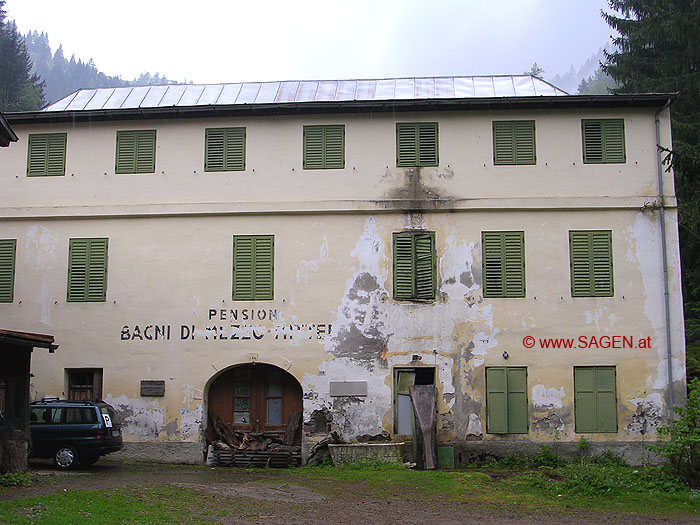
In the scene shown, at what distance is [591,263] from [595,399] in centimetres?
331

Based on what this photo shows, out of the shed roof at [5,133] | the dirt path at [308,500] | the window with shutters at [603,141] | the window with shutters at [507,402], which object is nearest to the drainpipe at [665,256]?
the window with shutters at [603,141]

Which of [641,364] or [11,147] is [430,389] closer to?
[641,364]

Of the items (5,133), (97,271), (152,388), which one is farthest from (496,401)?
(5,133)

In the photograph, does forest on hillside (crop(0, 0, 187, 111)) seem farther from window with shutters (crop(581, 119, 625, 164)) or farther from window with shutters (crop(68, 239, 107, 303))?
window with shutters (crop(581, 119, 625, 164))

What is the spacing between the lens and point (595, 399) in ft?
65.6

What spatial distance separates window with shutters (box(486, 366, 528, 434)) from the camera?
65.7ft

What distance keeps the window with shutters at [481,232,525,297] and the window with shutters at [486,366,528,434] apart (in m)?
1.96

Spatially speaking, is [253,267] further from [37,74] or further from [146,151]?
[37,74]

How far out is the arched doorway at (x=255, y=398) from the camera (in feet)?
70.0

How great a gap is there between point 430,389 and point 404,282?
2728mm

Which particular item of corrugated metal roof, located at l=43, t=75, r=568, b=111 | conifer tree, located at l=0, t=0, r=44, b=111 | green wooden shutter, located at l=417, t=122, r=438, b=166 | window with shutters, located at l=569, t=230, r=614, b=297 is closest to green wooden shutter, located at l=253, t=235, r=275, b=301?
corrugated metal roof, located at l=43, t=75, r=568, b=111

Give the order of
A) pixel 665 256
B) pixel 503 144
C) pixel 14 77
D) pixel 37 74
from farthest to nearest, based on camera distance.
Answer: pixel 37 74 → pixel 14 77 → pixel 503 144 → pixel 665 256

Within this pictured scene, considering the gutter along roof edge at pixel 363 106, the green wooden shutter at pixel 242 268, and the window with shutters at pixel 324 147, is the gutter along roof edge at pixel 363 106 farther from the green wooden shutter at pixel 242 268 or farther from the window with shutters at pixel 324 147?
the green wooden shutter at pixel 242 268

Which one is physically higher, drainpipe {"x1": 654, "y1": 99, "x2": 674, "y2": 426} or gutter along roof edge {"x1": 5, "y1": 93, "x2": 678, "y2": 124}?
gutter along roof edge {"x1": 5, "y1": 93, "x2": 678, "y2": 124}
